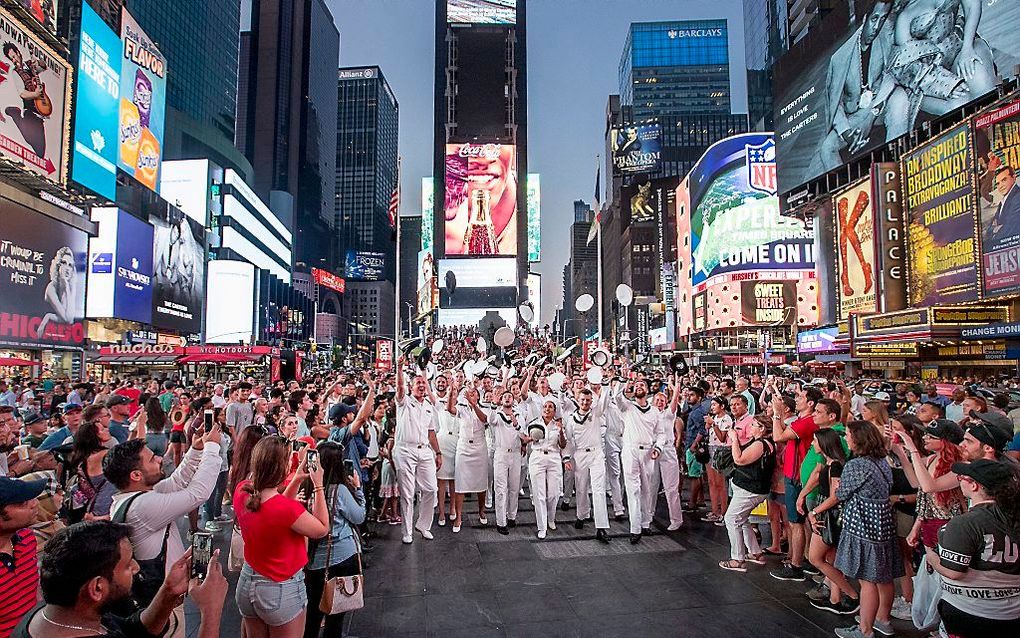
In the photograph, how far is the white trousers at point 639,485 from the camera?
6848 mm

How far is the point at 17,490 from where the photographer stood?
91.9 inches

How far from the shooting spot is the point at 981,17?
21.2 m

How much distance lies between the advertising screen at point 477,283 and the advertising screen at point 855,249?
34.7 metres

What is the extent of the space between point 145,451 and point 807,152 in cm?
3753

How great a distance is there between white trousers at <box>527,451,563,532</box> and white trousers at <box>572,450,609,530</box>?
386 millimetres

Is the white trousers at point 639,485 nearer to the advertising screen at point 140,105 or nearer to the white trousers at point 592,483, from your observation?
the white trousers at point 592,483

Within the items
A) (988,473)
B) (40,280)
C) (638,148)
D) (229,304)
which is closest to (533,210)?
(638,148)

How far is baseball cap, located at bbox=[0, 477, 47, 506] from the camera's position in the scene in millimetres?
2283

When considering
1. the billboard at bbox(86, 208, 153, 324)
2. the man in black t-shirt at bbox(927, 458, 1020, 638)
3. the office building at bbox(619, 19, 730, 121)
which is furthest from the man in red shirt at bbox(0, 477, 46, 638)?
the office building at bbox(619, 19, 730, 121)

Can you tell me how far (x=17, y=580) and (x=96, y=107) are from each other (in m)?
37.1

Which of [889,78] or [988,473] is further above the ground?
[889,78]

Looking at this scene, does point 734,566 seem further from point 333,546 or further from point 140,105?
point 140,105

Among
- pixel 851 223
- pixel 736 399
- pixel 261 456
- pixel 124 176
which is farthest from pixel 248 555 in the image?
pixel 124 176

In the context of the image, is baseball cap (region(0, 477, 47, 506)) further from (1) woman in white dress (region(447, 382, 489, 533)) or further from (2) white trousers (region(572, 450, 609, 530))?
(2) white trousers (region(572, 450, 609, 530))
